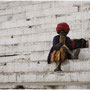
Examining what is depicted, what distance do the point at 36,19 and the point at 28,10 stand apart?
1.26m

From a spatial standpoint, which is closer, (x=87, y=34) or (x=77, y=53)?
(x=77, y=53)

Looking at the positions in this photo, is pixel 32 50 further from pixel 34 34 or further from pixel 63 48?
pixel 63 48

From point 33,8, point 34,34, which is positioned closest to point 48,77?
point 34,34

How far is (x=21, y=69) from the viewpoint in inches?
289

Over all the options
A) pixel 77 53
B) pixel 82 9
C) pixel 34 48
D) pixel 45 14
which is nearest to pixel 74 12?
pixel 82 9

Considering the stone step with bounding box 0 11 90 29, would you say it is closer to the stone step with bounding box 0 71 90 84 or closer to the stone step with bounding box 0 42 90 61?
the stone step with bounding box 0 42 90 61

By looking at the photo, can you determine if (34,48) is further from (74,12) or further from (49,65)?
(74,12)

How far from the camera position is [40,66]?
708cm

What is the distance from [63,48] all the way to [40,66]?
27.6 inches

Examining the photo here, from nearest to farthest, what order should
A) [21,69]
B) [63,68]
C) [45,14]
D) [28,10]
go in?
1. [63,68]
2. [21,69]
3. [45,14]
4. [28,10]

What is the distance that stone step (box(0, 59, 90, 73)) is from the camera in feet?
21.5

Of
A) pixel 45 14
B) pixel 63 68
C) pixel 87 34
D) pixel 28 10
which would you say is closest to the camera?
pixel 63 68

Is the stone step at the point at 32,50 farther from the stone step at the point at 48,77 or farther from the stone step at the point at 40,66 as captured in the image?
the stone step at the point at 48,77

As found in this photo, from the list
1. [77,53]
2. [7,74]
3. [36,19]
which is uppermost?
[36,19]
